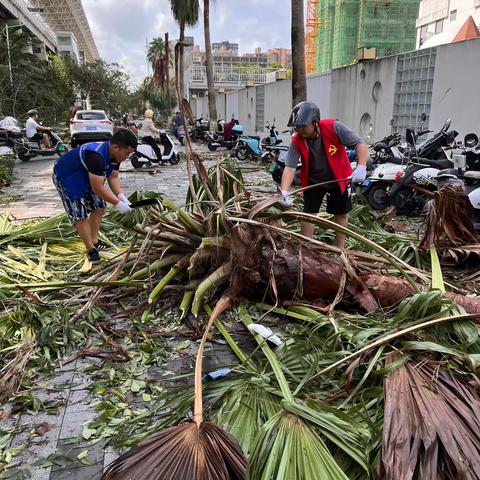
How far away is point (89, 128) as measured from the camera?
1767cm

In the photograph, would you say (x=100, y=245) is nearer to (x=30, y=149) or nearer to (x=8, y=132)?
(x=8, y=132)

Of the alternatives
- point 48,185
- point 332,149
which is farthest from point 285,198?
point 48,185

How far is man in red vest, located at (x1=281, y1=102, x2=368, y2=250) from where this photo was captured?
4.12 m

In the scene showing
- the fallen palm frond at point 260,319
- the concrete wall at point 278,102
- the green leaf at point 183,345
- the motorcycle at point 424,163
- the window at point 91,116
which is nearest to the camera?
the fallen palm frond at point 260,319

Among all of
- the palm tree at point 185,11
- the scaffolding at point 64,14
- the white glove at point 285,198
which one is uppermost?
the scaffolding at point 64,14

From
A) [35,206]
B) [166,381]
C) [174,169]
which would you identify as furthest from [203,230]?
[174,169]

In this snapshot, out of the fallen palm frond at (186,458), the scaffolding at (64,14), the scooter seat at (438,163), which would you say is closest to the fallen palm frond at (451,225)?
the fallen palm frond at (186,458)

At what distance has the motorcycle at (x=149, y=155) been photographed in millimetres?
12891

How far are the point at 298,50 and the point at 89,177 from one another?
27.4 feet

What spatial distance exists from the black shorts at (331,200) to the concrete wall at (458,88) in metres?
5.61

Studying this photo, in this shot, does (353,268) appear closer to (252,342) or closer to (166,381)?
(252,342)

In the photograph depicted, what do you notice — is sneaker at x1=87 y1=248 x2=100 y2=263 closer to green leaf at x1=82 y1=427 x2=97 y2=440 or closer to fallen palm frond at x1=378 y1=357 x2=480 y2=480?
green leaf at x1=82 y1=427 x2=97 y2=440

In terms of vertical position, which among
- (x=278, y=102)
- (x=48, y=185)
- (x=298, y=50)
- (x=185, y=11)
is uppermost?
(x=185, y=11)

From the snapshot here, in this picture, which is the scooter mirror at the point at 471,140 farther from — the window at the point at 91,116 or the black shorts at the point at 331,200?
the window at the point at 91,116
